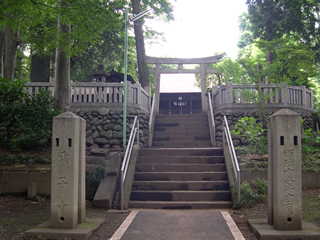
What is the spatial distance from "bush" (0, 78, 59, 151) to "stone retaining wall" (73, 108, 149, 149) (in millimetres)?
2020

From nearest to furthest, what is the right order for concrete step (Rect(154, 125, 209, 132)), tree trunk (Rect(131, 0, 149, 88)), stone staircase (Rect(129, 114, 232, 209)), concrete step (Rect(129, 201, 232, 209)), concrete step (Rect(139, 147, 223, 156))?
concrete step (Rect(129, 201, 232, 209)), stone staircase (Rect(129, 114, 232, 209)), concrete step (Rect(139, 147, 223, 156)), concrete step (Rect(154, 125, 209, 132)), tree trunk (Rect(131, 0, 149, 88))

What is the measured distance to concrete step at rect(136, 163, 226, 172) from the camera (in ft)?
29.7

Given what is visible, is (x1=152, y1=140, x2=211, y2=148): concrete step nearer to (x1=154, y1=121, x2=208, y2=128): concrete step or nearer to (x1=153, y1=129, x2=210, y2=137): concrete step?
(x1=153, y1=129, x2=210, y2=137): concrete step

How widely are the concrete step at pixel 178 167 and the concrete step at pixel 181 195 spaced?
1188 millimetres

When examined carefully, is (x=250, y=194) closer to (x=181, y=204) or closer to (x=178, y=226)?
(x=181, y=204)

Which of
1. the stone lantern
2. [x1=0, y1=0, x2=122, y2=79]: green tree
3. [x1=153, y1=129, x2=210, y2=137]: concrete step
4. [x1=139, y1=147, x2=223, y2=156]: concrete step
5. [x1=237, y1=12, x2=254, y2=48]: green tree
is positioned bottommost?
[x1=139, y1=147, x2=223, y2=156]: concrete step

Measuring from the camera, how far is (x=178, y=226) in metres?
5.76

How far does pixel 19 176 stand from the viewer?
801 centimetres

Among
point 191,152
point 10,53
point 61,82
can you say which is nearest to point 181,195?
point 191,152

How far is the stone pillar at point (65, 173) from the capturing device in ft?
16.8

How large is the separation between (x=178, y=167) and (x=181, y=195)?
4.35 ft

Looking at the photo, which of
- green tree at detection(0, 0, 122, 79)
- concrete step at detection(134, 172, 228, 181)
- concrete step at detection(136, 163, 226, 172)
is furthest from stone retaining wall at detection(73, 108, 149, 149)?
green tree at detection(0, 0, 122, 79)

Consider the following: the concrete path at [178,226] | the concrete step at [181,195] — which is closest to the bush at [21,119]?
the concrete step at [181,195]

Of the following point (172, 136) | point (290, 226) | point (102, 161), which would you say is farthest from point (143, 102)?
point (290, 226)
